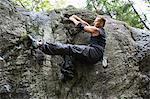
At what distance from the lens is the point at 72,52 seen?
22.1 feet

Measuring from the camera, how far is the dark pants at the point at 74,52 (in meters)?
6.55

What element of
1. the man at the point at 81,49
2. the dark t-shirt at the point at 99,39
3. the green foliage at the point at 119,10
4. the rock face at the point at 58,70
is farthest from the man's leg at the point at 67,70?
the green foliage at the point at 119,10

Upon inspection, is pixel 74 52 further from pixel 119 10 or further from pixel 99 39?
pixel 119 10

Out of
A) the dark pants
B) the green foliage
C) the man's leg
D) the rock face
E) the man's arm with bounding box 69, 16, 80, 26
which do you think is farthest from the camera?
the green foliage

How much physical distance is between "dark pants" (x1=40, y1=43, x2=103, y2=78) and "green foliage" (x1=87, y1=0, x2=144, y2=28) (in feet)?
21.3

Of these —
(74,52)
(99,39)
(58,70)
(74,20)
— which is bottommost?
(58,70)

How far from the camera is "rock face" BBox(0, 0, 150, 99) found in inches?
275

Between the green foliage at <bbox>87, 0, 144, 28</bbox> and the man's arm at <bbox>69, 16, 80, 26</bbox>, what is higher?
the man's arm at <bbox>69, 16, 80, 26</bbox>

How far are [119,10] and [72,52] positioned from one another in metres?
7.63

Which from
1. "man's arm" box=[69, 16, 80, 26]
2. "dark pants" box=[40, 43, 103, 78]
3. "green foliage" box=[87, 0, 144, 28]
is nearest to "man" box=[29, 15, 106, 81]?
"dark pants" box=[40, 43, 103, 78]

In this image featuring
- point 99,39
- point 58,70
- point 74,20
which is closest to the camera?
point 99,39

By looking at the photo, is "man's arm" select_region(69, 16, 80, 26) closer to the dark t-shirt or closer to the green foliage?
the dark t-shirt

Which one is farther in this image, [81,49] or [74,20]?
[74,20]

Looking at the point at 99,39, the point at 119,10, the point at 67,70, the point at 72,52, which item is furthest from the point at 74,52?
the point at 119,10
